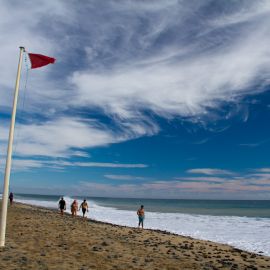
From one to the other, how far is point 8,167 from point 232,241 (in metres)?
18.5

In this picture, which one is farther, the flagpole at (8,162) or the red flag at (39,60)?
the red flag at (39,60)

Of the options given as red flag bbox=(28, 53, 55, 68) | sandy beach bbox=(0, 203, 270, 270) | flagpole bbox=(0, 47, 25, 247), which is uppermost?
red flag bbox=(28, 53, 55, 68)

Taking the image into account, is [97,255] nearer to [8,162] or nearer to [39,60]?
[8,162]

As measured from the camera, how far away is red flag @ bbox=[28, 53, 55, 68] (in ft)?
42.4

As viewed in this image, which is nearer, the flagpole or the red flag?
the flagpole

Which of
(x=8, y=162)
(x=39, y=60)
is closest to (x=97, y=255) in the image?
(x=8, y=162)

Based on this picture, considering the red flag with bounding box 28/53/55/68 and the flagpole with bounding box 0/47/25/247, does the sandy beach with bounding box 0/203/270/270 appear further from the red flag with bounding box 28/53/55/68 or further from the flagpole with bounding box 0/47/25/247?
the red flag with bounding box 28/53/55/68

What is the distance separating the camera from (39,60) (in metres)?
13.1

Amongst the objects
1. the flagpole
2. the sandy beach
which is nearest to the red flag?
the flagpole

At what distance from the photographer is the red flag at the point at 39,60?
42.4 feet

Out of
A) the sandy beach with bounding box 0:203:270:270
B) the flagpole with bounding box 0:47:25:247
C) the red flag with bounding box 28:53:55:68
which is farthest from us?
the red flag with bounding box 28:53:55:68

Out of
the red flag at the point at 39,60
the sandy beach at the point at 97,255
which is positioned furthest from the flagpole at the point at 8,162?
the sandy beach at the point at 97,255

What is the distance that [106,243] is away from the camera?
17062 millimetres

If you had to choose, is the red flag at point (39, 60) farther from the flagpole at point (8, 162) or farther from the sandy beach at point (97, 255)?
the sandy beach at point (97, 255)
